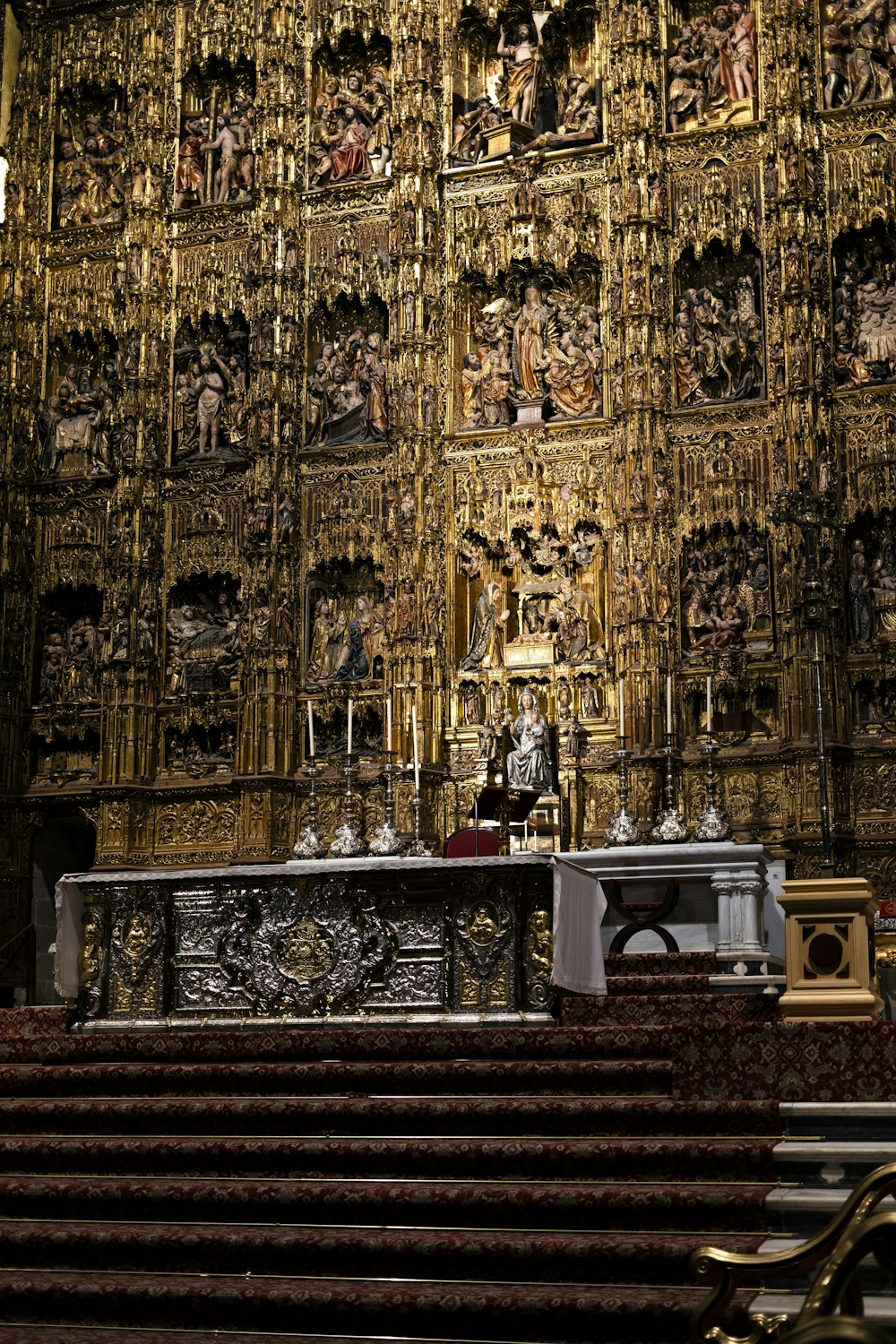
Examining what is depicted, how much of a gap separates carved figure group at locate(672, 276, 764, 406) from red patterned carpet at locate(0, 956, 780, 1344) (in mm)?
8419

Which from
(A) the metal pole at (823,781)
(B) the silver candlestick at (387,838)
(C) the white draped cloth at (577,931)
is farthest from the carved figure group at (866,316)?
(C) the white draped cloth at (577,931)

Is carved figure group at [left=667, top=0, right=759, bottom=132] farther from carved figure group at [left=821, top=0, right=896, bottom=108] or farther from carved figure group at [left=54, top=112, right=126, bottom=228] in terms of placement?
carved figure group at [left=54, top=112, right=126, bottom=228]

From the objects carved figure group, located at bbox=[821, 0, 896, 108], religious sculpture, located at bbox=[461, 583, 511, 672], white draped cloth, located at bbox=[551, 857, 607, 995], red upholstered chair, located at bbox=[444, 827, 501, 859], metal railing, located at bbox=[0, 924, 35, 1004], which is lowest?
metal railing, located at bbox=[0, 924, 35, 1004]

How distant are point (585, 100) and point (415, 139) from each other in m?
1.88

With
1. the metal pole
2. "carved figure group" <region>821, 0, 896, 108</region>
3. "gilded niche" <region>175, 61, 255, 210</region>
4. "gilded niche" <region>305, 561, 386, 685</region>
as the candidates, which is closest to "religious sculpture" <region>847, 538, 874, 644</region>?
the metal pole

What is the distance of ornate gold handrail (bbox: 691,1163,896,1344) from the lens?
418cm

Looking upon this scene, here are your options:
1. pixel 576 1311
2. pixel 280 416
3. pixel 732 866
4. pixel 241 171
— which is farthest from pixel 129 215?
pixel 576 1311

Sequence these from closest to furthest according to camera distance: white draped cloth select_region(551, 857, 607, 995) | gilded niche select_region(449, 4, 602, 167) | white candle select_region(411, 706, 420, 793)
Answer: white draped cloth select_region(551, 857, 607, 995) → white candle select_region(411, 706, 420, 793) → gilded niche select_region(449, 4, 602, 167)

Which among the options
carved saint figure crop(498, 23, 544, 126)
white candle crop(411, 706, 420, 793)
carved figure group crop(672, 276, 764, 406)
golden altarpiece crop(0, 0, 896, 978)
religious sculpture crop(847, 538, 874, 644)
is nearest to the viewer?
white candle crop(411, 706, 420, 793)

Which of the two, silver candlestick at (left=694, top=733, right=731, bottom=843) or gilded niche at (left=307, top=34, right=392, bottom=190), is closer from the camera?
silver candlestick at (left=694, top=733, right=731, bottom=843)

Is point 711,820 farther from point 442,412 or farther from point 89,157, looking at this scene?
point 89,157

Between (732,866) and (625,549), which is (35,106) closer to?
(625,549)

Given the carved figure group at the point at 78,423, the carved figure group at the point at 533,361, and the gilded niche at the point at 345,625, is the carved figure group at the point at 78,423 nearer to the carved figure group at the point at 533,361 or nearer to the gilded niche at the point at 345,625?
the gilded niche at the point at 345,625

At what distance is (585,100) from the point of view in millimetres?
17984
